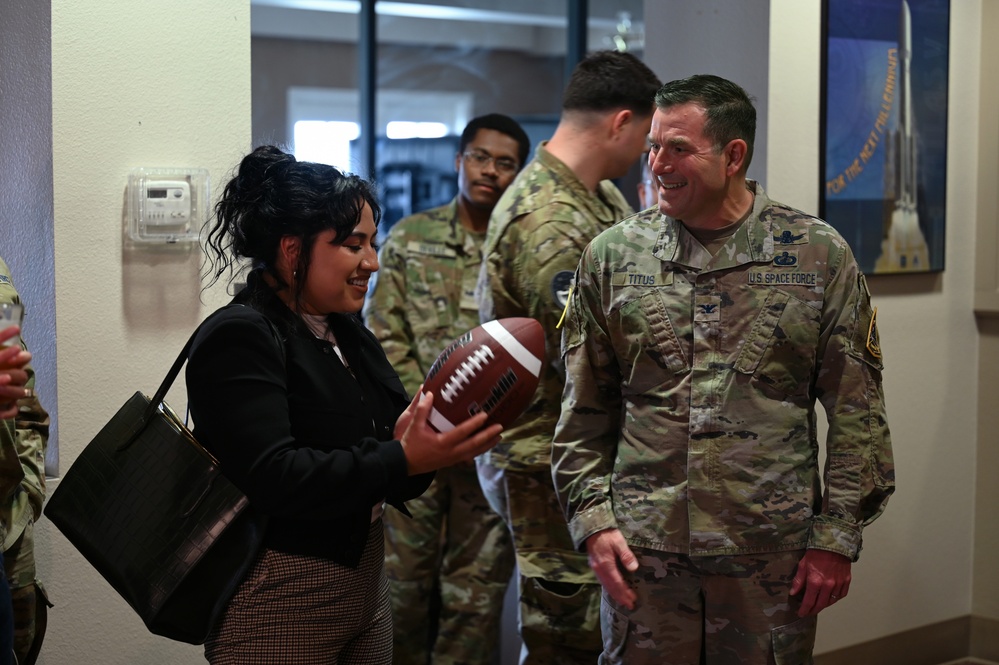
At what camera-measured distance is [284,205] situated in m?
1.78

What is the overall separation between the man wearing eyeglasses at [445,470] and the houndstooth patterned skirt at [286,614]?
1572 millimetres

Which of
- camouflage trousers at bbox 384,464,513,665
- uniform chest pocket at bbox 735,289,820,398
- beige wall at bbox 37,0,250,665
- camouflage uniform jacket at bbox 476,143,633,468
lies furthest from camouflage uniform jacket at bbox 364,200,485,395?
uniform chest pocket at bbox 735,289,820,398

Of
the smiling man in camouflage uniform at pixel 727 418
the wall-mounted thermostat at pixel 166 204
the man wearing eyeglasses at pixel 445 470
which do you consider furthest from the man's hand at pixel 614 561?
the man wearing eyeglasses at pixel 445 470

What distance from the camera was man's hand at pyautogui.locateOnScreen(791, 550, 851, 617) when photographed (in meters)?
2.03

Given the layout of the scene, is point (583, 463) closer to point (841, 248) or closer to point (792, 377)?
point (792, 377)

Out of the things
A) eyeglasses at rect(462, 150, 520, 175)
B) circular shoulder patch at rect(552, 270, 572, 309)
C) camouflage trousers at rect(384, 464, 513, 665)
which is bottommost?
camouflage trousers at rect(384, 464, 513, 665)

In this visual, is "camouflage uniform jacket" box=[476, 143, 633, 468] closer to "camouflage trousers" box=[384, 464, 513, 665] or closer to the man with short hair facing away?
the man with short hair facing away

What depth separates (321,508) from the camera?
1.68 metres

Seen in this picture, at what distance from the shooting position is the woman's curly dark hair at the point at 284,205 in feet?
5.82

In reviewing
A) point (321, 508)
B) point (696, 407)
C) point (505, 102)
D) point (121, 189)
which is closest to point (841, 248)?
point (696, 407)

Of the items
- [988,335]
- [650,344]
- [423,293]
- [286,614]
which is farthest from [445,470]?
[988,335]

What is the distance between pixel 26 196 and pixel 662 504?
1569 mm

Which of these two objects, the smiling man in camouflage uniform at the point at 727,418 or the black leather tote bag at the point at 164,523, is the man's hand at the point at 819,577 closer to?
the smiling man in camouflage uniform at the point at 727,418

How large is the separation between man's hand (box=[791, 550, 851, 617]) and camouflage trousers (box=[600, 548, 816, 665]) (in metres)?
0.03
